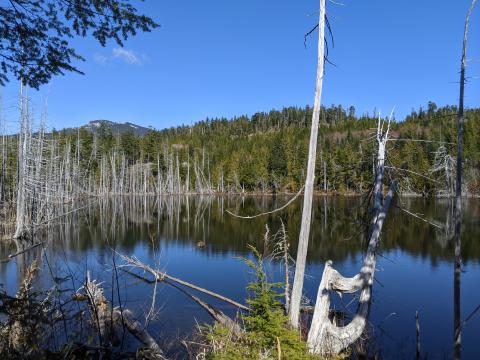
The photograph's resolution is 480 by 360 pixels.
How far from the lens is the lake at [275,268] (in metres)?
12.1

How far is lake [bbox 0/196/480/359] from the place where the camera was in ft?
39.7

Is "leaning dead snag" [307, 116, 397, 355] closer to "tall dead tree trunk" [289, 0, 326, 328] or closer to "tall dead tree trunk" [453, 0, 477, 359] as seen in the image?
"tall dead tree trunk" [289, 0, 326, 328]

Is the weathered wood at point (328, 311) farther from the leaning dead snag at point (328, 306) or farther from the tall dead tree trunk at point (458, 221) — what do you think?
the tall dead tree trunk at point (458, 221)

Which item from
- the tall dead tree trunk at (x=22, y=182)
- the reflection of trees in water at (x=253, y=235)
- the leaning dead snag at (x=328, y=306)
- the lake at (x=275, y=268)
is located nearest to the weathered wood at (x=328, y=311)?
the leaning dead snag at (x=328, y=306)

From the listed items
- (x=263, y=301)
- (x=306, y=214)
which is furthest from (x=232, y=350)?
(x=306, y=214)

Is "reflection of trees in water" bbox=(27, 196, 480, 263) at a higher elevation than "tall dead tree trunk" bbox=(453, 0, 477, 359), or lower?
lower

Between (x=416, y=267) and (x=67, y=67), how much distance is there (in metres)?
20.6

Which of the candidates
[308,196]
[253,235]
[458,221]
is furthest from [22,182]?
[458,221]

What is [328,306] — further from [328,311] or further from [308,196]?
[308,196]

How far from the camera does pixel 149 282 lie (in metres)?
17.5

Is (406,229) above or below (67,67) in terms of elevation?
below

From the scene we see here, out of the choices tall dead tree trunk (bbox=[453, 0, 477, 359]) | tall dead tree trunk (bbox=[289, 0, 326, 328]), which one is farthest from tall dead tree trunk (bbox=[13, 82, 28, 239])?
tall dead tree trunk (bbox=[453, 0, 477, 359])

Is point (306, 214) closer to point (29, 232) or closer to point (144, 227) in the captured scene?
point (29, 232)

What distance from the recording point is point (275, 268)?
18547 mm
